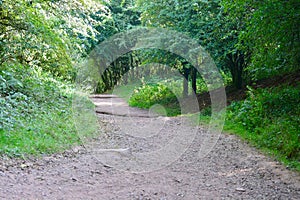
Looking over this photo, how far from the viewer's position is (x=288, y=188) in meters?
4.57

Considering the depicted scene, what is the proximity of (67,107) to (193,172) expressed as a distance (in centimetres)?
522

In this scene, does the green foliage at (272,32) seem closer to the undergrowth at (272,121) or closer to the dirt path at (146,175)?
the undergrowth at (272,121)

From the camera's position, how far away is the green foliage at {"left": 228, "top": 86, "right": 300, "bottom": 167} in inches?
249

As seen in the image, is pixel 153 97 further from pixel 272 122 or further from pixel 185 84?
pixel 272 122

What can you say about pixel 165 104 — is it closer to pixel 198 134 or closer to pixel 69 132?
pixel 198 134

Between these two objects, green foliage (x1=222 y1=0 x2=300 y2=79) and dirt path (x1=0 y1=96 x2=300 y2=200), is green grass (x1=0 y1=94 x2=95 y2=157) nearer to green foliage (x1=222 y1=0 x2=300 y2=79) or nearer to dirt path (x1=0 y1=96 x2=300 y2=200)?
dirt path (x1=0 y1=96 x2=300 y2=200)

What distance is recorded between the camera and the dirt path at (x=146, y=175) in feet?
14.1

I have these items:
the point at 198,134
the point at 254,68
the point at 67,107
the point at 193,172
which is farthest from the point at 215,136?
the point at 67,107

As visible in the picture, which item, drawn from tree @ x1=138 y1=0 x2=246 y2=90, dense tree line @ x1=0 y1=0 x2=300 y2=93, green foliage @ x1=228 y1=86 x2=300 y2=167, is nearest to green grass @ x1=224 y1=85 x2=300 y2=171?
green foliage @ x1=228 y1=86 x2=300 y2=167

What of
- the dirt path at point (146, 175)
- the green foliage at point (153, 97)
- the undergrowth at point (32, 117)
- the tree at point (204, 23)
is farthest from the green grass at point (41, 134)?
the green foliage at point (153, 97)

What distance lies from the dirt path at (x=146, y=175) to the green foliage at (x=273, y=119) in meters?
0.40

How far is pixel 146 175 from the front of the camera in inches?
204

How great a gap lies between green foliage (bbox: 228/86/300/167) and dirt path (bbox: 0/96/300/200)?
401mm

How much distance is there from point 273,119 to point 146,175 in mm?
4060
